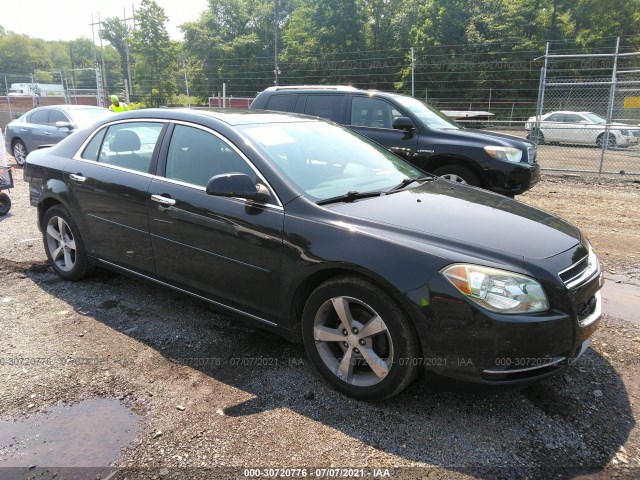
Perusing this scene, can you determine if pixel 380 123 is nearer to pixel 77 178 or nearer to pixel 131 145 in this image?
pixel 131 145

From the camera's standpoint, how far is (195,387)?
120 inches

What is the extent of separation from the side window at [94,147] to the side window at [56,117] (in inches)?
298

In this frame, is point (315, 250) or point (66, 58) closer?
point (315, 250)

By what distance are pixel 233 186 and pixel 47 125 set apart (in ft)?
34.5

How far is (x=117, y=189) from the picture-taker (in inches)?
156

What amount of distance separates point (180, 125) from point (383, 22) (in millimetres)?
47243

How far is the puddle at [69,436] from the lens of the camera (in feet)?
8.01

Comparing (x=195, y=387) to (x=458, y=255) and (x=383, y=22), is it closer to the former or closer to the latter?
(x=458, y=255)

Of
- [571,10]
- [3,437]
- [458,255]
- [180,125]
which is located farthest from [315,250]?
[571,10]

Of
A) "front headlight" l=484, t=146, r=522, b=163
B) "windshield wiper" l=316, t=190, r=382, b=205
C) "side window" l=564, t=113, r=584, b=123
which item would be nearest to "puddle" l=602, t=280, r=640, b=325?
"windshield wiper" l=316, t=190, r=382, b=205

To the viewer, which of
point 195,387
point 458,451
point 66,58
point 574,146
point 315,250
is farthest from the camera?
point 66,58

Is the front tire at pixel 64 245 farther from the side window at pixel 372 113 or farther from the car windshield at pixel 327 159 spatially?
the side window at pixel 372 113

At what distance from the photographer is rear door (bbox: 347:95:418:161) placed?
23.6 ft

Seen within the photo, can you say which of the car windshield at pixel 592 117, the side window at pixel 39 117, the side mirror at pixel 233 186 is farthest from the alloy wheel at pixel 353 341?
the car windshield at pixel 592 117
